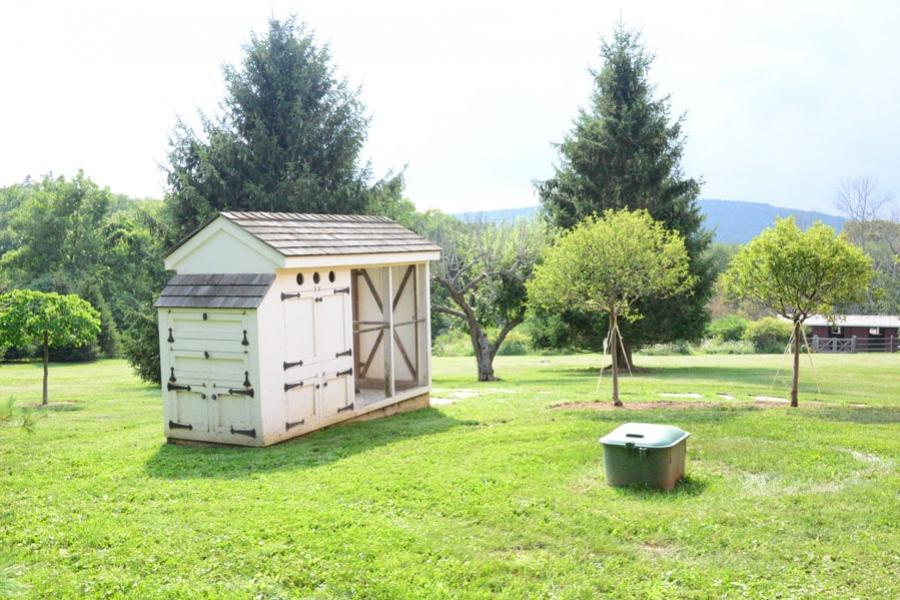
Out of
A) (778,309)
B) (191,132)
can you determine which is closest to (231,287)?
(778,309)

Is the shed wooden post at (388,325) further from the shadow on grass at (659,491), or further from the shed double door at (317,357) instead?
the shadow on grass at (659,491)

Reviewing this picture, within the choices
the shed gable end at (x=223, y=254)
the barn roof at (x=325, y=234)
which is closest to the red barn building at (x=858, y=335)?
the barn roof at (x=325, y=234)

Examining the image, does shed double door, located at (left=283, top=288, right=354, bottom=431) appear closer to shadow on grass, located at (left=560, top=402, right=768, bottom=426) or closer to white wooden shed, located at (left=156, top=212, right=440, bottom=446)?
white wooden shed, located at (left=156, top=212, right=440, bottom=446)

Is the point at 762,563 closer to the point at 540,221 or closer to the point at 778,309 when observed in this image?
the point at 778,309

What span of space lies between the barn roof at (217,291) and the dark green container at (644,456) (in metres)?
5.15

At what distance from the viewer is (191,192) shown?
25000 millimetres

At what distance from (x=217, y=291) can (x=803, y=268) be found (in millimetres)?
10057

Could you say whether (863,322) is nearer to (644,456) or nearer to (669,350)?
(669,350)

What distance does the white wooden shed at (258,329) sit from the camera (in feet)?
35.8

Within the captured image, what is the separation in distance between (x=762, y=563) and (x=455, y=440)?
5.23 m

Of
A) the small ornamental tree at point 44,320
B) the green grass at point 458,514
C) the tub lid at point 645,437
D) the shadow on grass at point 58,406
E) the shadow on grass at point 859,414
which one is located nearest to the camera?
the green grass at point 458,514

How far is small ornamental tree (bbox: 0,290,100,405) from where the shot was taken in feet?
57.3

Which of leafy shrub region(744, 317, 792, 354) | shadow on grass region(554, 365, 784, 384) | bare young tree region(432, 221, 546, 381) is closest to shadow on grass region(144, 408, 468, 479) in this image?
bare young tree region(432, 221, 546, 381)

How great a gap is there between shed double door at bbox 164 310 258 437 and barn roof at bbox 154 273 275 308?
0.14 meters
